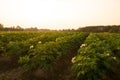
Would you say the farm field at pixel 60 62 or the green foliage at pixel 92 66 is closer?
the green foliage at pixel 92 66

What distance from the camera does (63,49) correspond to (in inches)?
553

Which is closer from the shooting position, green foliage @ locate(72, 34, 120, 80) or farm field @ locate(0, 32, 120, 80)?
green foliage @ locate(72, 34, 120, 80)

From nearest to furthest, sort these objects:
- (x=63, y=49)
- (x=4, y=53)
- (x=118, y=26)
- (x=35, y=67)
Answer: (x=35, y=67), (x=63, y=49), (x=4, y=53), (x=118, y=26)

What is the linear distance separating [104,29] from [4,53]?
53214mm

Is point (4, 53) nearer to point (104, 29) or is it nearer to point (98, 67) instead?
point (98, 67)

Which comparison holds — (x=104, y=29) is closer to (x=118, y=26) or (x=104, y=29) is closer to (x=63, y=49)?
(x=118, y=26)

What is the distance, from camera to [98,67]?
8.87 metres

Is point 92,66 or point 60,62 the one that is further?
point 60,62

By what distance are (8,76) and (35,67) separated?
165cm

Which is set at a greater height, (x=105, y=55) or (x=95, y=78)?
(x=105, y=55)

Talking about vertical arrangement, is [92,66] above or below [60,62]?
above

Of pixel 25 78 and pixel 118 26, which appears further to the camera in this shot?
pixel 118 26

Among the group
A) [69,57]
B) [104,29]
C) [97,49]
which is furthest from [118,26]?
[97,49]

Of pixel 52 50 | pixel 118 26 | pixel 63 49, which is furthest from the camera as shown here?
pixel 118 26
